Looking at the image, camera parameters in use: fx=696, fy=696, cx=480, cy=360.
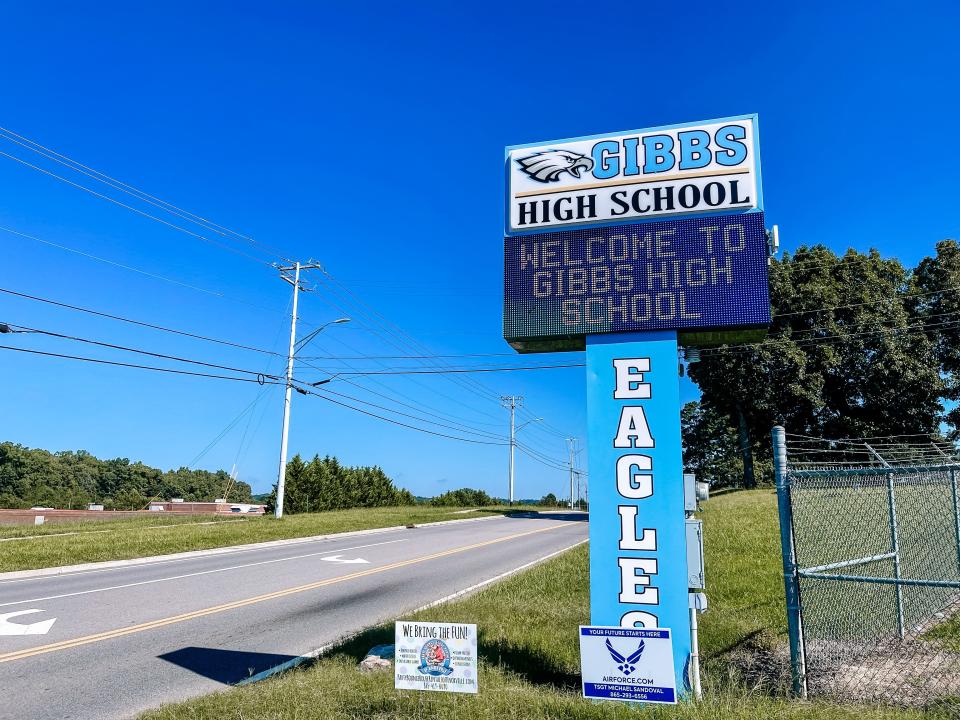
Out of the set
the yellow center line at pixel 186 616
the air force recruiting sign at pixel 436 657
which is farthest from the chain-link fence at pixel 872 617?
the yellow center line at pixel 186 616

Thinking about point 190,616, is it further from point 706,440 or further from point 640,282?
point 706,440

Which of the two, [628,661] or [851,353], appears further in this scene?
[851,353]

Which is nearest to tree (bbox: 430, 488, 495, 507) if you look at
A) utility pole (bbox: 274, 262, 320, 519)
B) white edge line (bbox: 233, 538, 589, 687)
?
utility pole (bbox: 274, 262, 320, 519)

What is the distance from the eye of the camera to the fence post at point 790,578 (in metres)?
6.38

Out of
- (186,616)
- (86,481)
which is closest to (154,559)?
(186,616)

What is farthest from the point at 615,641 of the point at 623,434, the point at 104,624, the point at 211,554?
the point at 211,554

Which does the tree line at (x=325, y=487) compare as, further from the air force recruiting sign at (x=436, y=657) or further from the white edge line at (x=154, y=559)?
the air force recruiting sign at (x=436, y=657)

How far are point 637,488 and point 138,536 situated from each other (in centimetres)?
2033

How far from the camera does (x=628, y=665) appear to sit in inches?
256

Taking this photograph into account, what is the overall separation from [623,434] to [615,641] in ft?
6.49

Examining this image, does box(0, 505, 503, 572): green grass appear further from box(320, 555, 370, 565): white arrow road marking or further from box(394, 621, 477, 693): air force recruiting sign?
box(394, 621, 477, 693): air force recruiting sign

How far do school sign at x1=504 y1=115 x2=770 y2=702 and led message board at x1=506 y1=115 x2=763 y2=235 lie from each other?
0.05ft

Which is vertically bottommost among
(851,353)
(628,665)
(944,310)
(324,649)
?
(324,649)

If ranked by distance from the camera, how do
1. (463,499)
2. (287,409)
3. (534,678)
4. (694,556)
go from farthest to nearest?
(463,499), (287,409), (534,678), (694,556)
